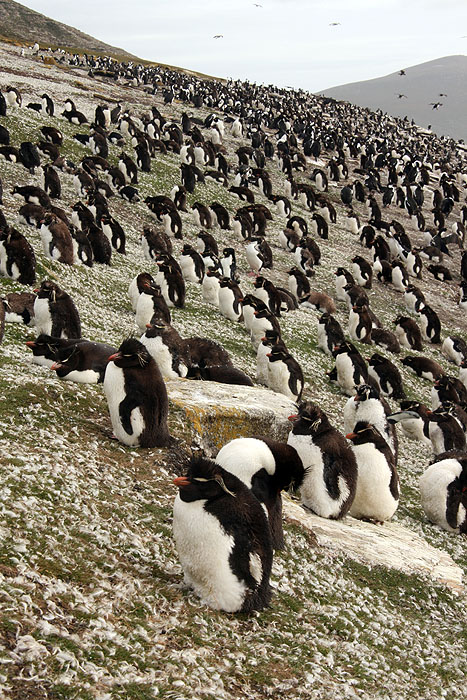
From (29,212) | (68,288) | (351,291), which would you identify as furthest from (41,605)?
(351,291)

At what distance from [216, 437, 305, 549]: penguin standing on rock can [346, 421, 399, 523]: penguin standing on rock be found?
11.4 feet

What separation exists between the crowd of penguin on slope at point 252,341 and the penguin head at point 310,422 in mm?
23

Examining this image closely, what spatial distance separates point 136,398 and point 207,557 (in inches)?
126

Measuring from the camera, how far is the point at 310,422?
994 centimetres

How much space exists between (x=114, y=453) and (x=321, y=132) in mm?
64151

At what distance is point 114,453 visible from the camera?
337 inches

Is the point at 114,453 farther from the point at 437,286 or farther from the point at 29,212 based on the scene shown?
the point at 437,286

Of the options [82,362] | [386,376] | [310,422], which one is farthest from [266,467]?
[386,376]

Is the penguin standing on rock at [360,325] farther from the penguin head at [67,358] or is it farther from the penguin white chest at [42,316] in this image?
the penguin head at [67,358]

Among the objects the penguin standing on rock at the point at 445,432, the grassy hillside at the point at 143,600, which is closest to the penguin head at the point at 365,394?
the grassy hillside at the point at 143,600

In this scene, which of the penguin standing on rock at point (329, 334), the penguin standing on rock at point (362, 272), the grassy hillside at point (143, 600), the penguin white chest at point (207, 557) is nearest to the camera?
the grassy hillside at point (143, 600)

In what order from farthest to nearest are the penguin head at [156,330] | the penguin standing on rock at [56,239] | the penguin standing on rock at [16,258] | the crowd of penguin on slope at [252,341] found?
the penguin standing on rock at [56,239] < the penguin standing on rock at [16,258] < the penguin head at [156,330] < the crowd of penguin on slope at [252,341]

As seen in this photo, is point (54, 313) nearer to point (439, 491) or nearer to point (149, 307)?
point (149, 307)

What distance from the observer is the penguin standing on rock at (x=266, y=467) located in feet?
23.8
